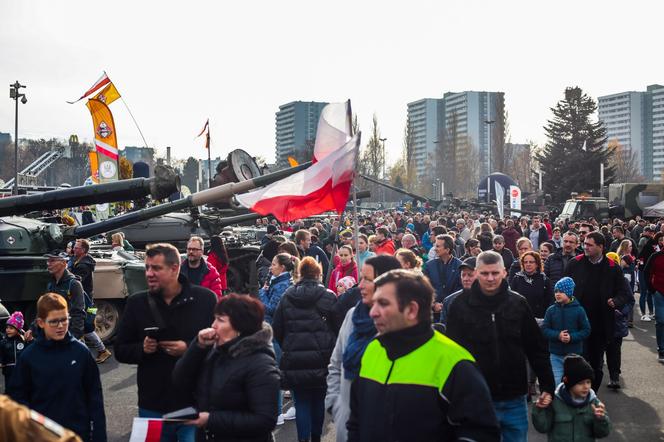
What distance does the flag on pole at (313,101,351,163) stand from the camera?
7.14 m

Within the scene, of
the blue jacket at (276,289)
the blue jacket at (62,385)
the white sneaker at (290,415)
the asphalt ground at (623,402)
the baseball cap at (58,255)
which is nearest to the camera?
the blue jacket at (62,385)

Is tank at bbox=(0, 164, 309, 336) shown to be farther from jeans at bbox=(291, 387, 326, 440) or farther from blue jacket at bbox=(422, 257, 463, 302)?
jeans at bbox=(291, 387, 326, 440)

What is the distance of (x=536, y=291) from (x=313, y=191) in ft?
10.3

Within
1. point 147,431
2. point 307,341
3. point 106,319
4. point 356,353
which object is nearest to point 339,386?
point 356,353

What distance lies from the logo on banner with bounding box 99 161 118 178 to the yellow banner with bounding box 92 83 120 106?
6.82 feet

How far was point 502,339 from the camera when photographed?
206 inches

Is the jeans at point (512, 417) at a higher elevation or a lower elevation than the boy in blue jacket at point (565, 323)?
lower

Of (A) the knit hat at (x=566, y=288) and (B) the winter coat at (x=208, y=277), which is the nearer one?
(A) the knit hat at (x=566, y=288)

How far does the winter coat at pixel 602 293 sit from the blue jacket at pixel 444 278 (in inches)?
52.6

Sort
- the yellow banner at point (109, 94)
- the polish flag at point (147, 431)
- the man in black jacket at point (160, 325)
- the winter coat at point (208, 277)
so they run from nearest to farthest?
the polish flag at point (147, 431) → the man in black jacket at point (160, 325) → the winter coat at point (208, 277) → the yellow banner at point (109, 94)

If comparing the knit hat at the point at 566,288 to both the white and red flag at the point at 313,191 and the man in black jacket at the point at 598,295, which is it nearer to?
the man in black jacket at the point at 598,295

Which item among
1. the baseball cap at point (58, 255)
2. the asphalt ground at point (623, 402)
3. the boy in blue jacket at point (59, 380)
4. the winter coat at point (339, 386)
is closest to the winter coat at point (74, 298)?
the baseball cap at point (58, 255)

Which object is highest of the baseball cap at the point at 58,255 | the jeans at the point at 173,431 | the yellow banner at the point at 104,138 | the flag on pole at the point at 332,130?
the yellow banner at the point at 104,138

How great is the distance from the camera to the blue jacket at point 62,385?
491 centimetres
